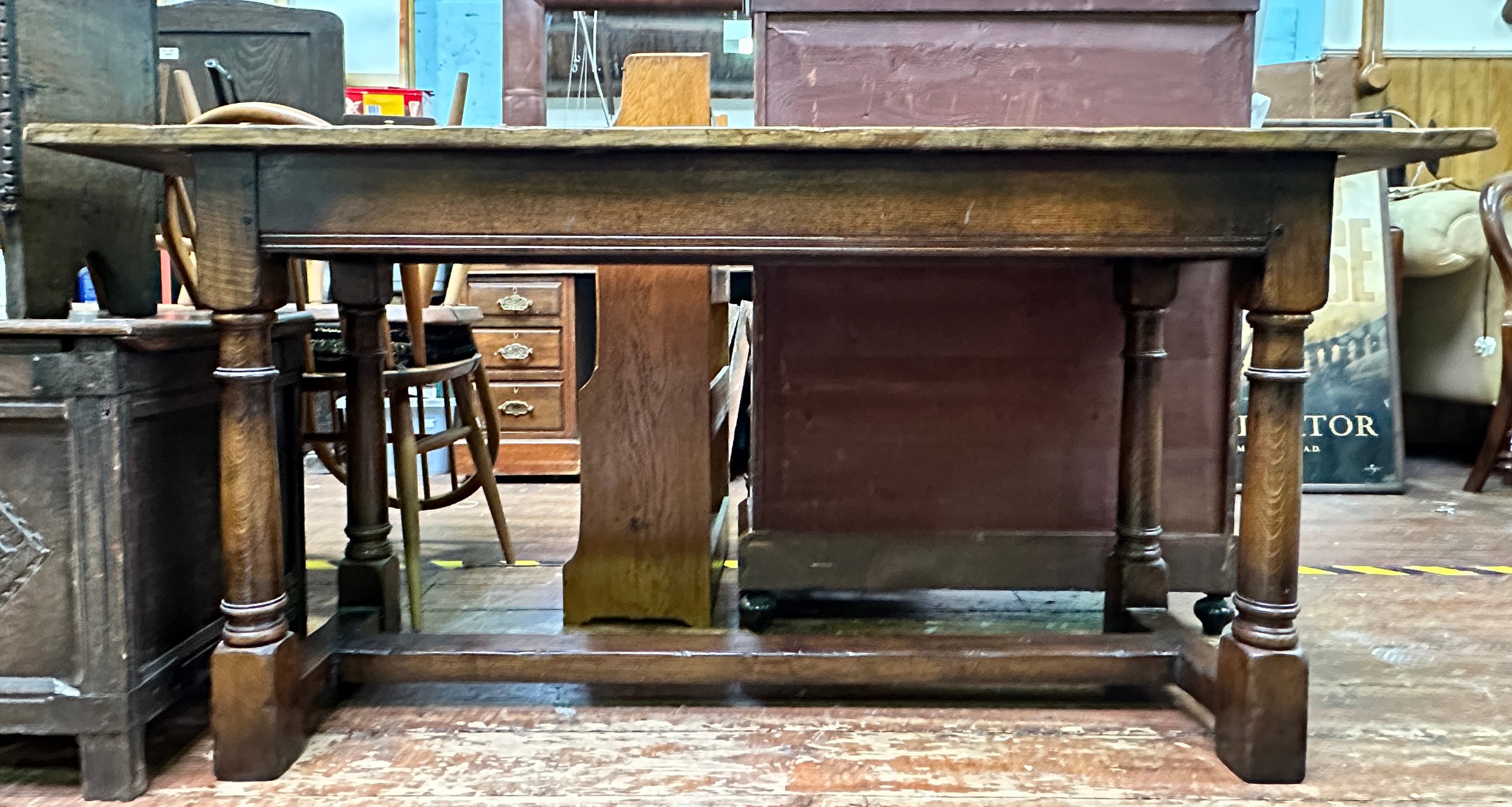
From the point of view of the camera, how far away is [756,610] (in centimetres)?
188

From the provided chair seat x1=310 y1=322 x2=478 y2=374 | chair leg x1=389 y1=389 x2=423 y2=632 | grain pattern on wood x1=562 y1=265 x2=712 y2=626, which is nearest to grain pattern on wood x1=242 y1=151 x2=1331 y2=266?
grain pattern on wood x1=562 y1=265 x2=712 y2=626

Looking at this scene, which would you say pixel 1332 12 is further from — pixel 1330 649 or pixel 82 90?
pixel 82 90

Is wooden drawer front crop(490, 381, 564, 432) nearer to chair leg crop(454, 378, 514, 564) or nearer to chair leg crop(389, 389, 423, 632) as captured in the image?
chair leg crop(454, 378, 514, 564)

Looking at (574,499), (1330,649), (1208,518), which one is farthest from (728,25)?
(1330,649)

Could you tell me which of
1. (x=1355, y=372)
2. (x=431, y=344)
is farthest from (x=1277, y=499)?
(x=1355, y=372)

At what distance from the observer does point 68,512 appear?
1.25 metres

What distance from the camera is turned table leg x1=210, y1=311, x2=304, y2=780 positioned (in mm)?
1302

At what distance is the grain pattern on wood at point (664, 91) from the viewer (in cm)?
180

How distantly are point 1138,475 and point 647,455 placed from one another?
91 centimetres

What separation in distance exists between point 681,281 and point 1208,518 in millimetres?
→ 1146

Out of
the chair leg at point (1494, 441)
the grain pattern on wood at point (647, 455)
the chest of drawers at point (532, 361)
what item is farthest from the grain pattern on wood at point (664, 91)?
the chair leg at point (1494, 441)

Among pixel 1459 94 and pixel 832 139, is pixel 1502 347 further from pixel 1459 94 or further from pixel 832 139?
pixel 832 139

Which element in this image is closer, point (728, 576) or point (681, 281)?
point (681, 281)

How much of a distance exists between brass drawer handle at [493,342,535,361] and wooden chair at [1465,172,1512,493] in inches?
129
